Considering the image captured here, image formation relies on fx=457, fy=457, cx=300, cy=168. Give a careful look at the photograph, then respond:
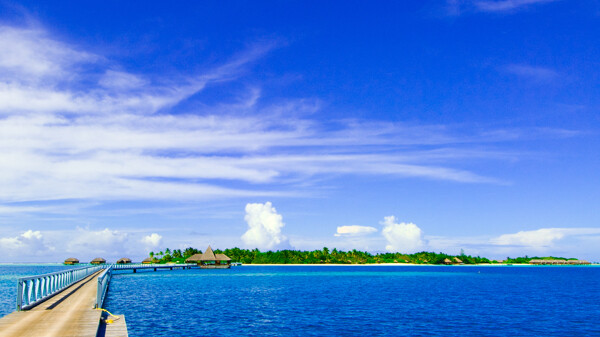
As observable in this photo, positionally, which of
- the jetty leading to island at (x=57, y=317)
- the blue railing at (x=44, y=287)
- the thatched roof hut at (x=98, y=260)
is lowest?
the thatched roof hut at (x=98, y=260)

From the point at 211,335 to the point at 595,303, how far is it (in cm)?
4180

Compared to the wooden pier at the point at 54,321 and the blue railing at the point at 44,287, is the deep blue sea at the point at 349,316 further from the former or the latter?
the wooden pier at the point at 54,321

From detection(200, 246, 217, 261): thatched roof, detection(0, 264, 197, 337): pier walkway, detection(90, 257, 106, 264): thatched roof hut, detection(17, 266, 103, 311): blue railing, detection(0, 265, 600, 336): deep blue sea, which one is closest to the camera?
detection(0, 264, 197, 337): pier walkway

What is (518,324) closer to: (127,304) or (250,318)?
(250,318)

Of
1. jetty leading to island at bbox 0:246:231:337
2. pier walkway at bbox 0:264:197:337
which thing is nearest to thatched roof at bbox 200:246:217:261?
jetty leading to island at bbox 0:246:231:337

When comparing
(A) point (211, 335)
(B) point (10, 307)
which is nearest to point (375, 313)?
(A) point (211, 335)

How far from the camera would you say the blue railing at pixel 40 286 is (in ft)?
73.1

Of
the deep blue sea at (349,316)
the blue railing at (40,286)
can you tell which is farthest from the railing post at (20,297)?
the deep blue sea at (349,316)

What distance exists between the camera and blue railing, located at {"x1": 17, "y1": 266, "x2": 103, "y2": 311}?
22286 mm

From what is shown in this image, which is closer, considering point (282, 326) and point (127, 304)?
point (282, 326)

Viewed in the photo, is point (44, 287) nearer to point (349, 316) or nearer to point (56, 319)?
point (56, 319)

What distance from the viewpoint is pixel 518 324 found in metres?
31.3

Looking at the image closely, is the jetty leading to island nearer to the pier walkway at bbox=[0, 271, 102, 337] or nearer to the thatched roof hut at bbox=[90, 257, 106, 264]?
the pier walkway at bbox=[0, 271, 102, 337]

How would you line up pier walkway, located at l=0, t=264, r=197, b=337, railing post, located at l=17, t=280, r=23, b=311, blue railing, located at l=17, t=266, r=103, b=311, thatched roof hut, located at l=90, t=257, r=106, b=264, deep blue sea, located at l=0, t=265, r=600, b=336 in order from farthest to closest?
thatched roof hut, located at l=90, t=257, r=106, b=264
deep blue sea, located at l=0, t=265, r=600, b=336
blue railing, located at l=17, t=266, r=103, b=311
railing post, located at l=17, t=280, r=23, b=311
pier walkway, located at l=0, t=264, r=197, b=337
